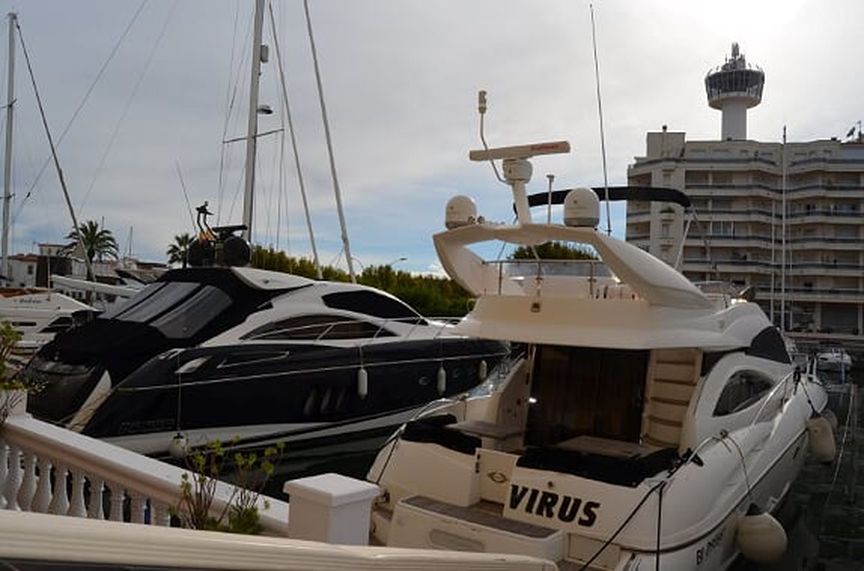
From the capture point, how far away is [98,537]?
4.32 feet

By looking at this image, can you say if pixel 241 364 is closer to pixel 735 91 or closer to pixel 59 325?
pixel 59 325

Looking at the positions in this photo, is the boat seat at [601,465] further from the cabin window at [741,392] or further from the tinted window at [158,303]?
the tinted window at [158,303]

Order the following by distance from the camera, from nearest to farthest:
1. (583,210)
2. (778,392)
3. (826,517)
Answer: (583,210) → (778,392) → (826,517)

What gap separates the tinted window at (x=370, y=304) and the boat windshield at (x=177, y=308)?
1758 millimetres

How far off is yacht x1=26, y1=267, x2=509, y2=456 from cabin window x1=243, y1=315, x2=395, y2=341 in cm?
2

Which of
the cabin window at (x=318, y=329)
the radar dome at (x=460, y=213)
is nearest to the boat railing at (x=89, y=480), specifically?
the radar dome at (x=460, y=213)

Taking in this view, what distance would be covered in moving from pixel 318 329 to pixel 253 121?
6.33 m

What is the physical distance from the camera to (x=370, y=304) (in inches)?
473

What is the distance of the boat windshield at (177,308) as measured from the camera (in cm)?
996

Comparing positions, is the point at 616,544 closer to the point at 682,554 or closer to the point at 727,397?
the point at 682,554

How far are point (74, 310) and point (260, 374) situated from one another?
1018cm

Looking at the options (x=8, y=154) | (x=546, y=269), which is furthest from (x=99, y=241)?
(x=546, y=269)

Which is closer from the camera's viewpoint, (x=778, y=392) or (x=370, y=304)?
(x=778, y=392)

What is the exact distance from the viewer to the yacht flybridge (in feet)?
16.9
